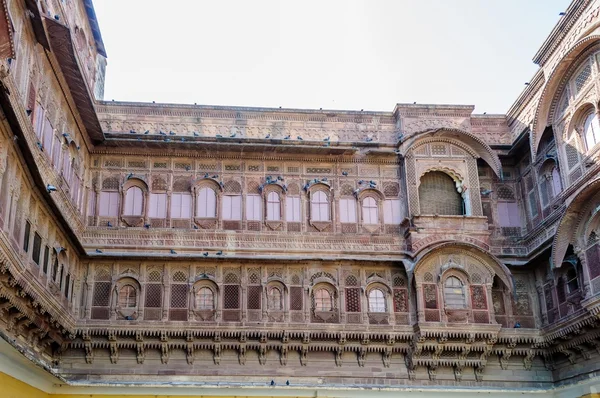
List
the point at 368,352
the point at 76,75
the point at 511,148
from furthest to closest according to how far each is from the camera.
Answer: the point at 511,148 < the point at 368,352 < the point at 76,75

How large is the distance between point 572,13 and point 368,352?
31.9 ft

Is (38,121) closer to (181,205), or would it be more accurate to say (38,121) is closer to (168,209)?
(168,209)

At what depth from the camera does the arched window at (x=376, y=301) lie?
1952 cm

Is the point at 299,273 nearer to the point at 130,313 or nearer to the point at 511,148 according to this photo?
the point at 130,313

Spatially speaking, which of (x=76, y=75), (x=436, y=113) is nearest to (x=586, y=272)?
(x=436, y=113)

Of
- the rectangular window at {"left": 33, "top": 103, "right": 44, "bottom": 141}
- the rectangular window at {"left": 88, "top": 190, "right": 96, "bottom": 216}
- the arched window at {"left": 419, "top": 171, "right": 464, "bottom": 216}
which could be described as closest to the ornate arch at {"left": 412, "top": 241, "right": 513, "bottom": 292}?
the arched window at {"left": 419, "top": 171, "right": 464, "bottom": 216}

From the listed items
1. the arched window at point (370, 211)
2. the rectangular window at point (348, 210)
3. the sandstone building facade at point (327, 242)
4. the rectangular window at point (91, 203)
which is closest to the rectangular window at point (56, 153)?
the sandstone building facade at point (327, 242)

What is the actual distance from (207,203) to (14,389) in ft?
23.6

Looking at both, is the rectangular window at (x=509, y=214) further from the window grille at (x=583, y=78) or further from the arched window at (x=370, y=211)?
the window grille at (x=583, y=78)

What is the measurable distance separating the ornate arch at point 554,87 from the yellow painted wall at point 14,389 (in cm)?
1353

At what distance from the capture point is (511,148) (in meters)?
21.1

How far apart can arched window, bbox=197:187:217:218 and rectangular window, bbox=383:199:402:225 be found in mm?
4656

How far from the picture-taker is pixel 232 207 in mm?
20125

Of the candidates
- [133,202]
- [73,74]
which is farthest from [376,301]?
[73,74]
